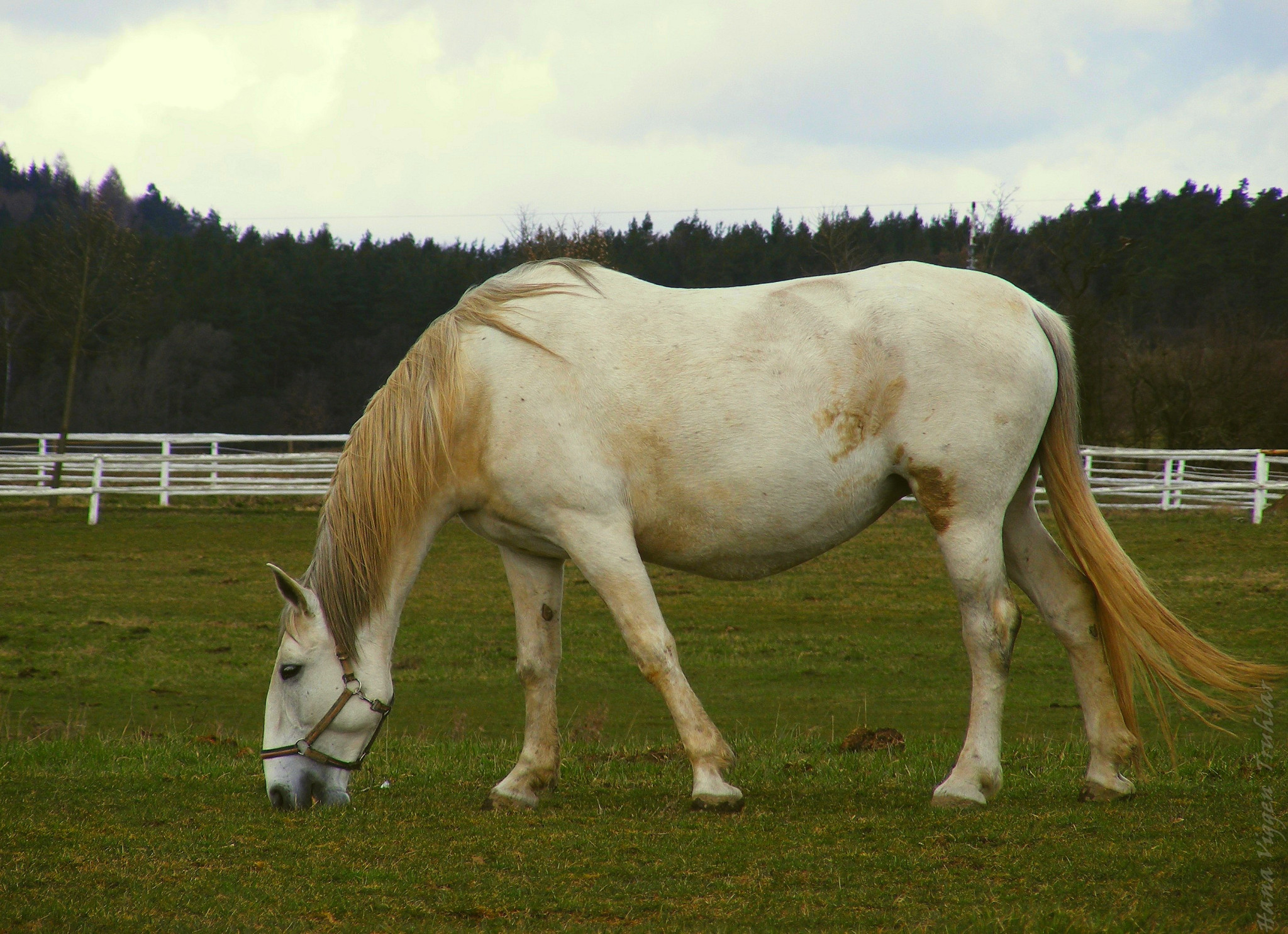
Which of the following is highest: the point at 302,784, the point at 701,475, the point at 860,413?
the point at 860,413

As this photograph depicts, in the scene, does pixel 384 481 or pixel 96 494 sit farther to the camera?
pixel 96 494

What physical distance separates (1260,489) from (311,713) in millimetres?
17556

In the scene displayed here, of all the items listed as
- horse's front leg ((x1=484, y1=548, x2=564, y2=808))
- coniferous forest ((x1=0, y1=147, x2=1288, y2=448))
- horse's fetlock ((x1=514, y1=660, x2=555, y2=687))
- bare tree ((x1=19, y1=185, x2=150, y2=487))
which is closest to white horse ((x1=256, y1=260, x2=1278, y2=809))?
horse's front leg ((x1=484, y1=548, x2=564, y2=808))

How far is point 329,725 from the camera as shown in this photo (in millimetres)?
4426

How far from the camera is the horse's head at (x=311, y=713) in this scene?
4.41m

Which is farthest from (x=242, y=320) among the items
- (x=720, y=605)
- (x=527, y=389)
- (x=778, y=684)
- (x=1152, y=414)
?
(x=527, y=389)

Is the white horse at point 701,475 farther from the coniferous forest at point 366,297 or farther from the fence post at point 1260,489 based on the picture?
the coniferous forest at point 366,297

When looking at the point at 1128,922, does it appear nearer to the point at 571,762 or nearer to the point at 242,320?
the point at 571,762

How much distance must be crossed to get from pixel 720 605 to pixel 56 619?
7284 mm

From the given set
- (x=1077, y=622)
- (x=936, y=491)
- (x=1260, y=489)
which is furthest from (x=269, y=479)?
(x=1077, y=622)

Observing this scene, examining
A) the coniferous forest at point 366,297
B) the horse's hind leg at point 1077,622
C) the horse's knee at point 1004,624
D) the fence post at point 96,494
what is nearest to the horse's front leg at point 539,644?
the horse's knee at point 1004,624

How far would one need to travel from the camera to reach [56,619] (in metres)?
11.3

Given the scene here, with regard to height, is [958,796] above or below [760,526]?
below

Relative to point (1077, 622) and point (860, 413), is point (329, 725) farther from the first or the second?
point (1077, 622)
